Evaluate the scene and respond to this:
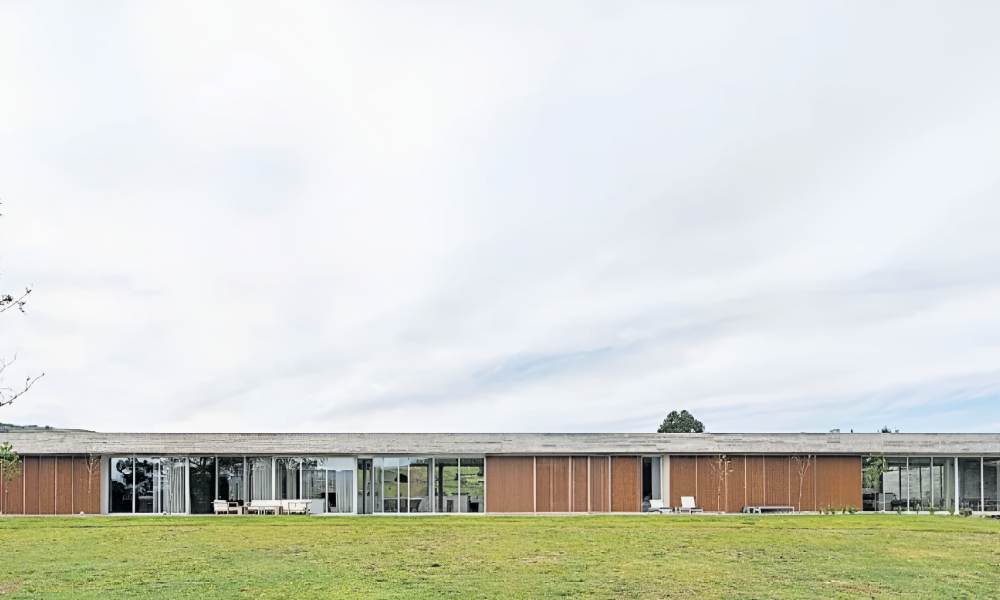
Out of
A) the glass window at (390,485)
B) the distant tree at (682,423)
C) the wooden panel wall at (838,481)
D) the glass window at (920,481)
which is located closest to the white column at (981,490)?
the glass window at (920,481)

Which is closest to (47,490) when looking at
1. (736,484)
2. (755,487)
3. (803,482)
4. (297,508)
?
(297,508)

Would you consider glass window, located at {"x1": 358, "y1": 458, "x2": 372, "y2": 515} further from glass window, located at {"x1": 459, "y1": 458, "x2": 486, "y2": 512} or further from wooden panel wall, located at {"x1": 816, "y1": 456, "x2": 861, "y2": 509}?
wooden panel wall, located at {"x1": 816, "y1": 456, "x2": 861, "y2": 509}

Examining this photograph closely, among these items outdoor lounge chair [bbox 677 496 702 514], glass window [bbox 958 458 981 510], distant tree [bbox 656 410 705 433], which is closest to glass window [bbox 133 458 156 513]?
outdoor lounge chair [bbox 677 496 702 514]

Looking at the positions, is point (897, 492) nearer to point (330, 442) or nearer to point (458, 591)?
point (330, 442)

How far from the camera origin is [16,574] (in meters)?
18.1

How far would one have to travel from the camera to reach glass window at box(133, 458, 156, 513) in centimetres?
3706

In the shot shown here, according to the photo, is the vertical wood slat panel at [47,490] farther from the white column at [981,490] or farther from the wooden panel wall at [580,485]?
the white column at [981,490]

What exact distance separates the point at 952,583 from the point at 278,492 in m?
26.3

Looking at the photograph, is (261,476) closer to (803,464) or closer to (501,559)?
(501,559)

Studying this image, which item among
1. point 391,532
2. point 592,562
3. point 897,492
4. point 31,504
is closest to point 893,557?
point 592,562

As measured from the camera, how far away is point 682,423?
84750 millimetres

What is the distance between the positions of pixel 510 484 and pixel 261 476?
9686 mm

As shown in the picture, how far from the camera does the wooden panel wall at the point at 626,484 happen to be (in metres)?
37.0

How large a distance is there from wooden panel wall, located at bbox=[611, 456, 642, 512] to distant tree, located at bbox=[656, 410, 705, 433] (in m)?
48.1
